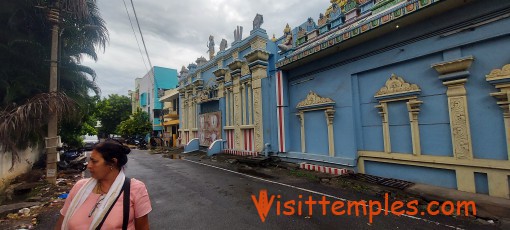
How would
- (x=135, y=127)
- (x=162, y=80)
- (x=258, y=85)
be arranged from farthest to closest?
(x=162, y=80), (x=135, y=127), (x=258, y=85)

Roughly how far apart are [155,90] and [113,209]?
103ft

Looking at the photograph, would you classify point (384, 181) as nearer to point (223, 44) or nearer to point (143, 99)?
point (223, 44)

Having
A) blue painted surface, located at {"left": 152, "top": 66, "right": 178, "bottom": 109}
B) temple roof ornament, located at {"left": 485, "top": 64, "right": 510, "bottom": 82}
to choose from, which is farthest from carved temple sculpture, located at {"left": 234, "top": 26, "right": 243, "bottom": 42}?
blue painted surface, located at {"left": 152, "top": 66, "right": 178, "bottom": 109}

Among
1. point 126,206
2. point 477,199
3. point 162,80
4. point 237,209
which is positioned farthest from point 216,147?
point 162,80

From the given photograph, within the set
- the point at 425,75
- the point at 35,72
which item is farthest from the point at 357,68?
the point at 35,72

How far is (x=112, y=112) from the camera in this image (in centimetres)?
3381

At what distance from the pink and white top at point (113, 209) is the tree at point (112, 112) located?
37208 millimetres

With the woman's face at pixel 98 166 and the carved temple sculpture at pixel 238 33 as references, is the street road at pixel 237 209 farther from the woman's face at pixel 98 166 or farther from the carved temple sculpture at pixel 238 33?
the carved temple sculpture at pixel 238 33

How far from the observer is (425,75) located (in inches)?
243

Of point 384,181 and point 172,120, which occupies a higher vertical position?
point 172,120

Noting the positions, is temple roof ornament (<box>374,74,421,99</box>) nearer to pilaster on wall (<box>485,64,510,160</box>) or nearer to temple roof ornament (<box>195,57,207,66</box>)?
pilaster on wall (<box>485,64,510,160</box>)

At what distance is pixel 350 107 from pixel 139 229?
7517 millimetres

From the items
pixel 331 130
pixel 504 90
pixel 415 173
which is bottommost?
pixel 415 173

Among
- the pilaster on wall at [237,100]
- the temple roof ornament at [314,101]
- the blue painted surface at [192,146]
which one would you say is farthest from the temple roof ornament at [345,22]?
the blue painted surface at [192,146]
